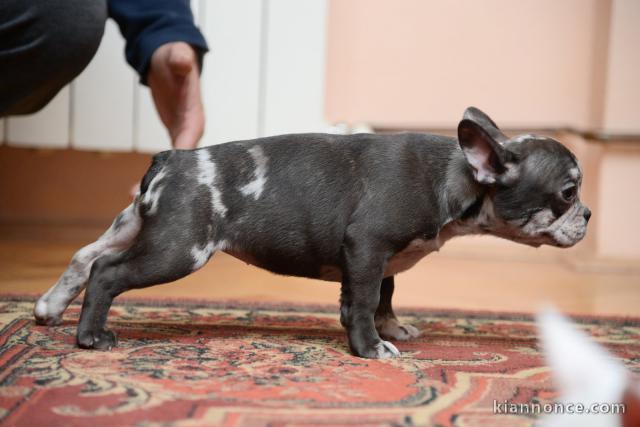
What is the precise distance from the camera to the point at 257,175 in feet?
4.75

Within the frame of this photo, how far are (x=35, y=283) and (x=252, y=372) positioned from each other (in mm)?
1178

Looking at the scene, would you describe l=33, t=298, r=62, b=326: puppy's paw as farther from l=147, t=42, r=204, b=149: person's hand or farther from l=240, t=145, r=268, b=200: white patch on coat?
l=147, t=42, r=204, b=149: person's hand

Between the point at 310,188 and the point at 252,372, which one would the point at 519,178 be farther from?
the point at 252,372

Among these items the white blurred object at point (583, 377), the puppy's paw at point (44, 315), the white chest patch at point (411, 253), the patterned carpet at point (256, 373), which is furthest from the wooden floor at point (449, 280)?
the white blurred object at point (583, 377)

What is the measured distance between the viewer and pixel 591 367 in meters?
0.75

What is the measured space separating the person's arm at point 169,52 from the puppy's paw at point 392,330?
802 mm

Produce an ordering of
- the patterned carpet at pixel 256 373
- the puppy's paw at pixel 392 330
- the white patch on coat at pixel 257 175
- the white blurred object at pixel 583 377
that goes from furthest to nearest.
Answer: the puppy's paw at pixel 392 330
the white patch on coat at pixel 257 175
the patterned carpet at pixel 256 373
the white blurred object at pixel 583 377

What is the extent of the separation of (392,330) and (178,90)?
103 centimetres

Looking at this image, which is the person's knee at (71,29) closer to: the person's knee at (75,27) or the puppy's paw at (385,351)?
the person's knee at (75,27)

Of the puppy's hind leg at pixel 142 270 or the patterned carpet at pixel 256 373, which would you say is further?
the puppy's hind leg at pixel 142 270

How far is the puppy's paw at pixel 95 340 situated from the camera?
1.33 meters

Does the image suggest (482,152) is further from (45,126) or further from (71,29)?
(45,126)

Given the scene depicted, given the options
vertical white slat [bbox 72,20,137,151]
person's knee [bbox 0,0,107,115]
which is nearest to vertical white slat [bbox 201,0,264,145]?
vertical white slat [bbox 72,20,137,151]

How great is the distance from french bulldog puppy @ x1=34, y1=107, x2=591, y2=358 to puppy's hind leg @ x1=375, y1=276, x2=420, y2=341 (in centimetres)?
14
